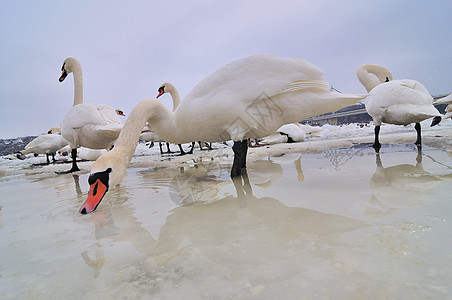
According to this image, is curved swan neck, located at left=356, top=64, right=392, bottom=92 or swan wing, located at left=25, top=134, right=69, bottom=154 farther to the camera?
swan wing, located at left=25, top=134, right=69, bottom=154

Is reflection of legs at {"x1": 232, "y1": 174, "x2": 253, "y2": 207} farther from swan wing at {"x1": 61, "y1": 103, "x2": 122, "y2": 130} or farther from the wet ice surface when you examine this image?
swan wing at {"x1": 61, "y1": 103, "x2": 122, "y2": 130}

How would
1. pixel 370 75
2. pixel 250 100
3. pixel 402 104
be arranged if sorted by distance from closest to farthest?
pixel 250 100 → pixel 402 104 → pixel 370 75

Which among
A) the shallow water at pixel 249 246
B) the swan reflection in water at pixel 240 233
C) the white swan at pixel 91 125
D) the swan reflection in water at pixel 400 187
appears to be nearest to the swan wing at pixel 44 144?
the white swan at pixel 91 125

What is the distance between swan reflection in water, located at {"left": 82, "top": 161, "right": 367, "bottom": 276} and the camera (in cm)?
105

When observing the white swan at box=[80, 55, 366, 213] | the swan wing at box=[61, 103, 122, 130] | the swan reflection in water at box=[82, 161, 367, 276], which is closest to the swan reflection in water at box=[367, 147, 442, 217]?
the swan reflection in water at box=[82, 161, 367, 276]

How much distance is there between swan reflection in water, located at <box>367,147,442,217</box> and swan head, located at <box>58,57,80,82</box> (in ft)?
28.2

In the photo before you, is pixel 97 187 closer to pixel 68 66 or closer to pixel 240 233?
pixel 240 233

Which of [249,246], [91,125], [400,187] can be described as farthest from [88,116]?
[400,187]

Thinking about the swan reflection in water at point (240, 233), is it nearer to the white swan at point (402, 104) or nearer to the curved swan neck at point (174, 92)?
the white swan at point (402, 104)

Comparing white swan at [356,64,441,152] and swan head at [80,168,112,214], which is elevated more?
white swan at [356,64,441,152]

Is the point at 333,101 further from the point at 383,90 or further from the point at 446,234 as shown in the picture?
the point at 383,90

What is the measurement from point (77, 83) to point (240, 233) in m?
8.19

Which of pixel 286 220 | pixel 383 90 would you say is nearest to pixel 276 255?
pixel 286 220

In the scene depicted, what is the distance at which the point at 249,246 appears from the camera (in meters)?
1.14
